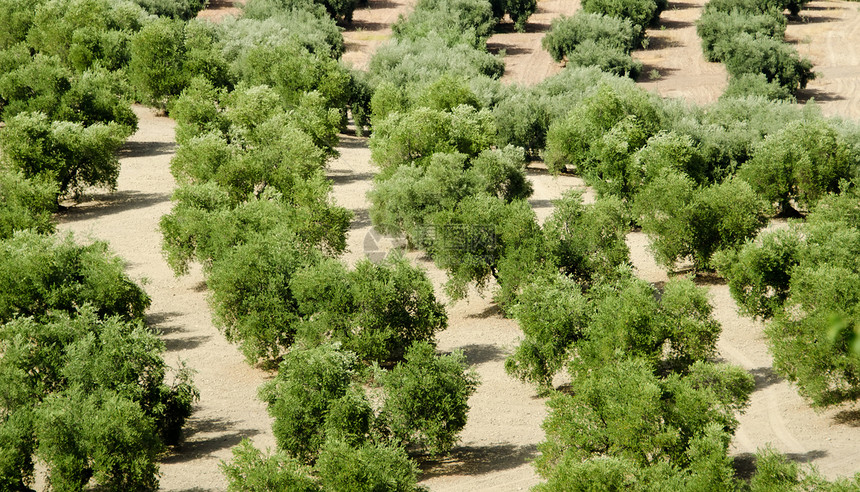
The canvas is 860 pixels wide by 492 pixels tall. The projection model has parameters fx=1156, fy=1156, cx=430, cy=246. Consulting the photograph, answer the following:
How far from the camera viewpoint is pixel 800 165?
65562mm

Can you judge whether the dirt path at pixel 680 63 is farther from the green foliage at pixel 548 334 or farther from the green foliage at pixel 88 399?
the green foliage at pixel 88 399

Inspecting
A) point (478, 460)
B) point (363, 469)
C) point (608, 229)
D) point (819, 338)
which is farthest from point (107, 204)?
point (819, 338)

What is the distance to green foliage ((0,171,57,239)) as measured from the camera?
191 ft

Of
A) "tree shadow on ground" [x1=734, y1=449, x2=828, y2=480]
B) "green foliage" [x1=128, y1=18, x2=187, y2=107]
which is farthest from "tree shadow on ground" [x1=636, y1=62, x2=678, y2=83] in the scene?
"tree shadow on ground" [x1=734, y1=449, x2=828, y2=480]

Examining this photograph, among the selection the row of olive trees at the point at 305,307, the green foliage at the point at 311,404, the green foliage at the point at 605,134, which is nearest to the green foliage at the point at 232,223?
the row of olive trees at the point at 305,307

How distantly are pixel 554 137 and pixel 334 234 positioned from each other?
22.4 metres

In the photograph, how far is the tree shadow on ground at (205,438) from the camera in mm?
41844

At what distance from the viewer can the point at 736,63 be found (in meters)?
99.4

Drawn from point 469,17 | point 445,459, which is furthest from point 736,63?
point 445,459

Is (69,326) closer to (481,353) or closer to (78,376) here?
(78,376)

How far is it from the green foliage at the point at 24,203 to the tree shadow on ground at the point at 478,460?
2740 cm

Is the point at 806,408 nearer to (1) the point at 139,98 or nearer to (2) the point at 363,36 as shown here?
(1) the point at 139,98

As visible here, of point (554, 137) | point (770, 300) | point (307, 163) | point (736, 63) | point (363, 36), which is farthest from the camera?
point (363, 36)

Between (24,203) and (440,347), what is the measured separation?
998 inches
